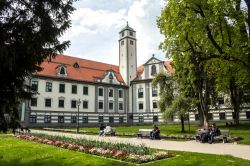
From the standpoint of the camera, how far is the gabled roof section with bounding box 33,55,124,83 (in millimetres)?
50869

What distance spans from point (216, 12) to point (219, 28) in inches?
73.8

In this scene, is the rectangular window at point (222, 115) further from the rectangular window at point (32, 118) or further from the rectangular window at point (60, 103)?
the rectangular window at point (32, 118)

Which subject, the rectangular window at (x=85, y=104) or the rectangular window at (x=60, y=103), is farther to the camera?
the rectangular window at (x=85, y=104)

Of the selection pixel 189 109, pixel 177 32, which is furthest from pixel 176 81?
pixel 177 32

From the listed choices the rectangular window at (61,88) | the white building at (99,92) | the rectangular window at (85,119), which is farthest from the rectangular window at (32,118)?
the rectangular window at (85,119)

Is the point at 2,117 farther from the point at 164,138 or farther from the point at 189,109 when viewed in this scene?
the point at 189,109

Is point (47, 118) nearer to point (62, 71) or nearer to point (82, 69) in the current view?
point (62, 71)

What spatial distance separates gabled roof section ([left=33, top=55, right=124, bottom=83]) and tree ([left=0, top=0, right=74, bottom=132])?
38.6m

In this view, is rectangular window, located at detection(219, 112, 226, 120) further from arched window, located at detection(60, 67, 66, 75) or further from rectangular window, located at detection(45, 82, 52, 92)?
rectangular window, located at detection(45, 82, 52, 92)

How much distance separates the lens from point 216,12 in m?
17.4

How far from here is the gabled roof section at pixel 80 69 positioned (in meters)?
50.9

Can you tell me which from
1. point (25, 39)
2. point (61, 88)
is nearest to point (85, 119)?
point (61, 88)

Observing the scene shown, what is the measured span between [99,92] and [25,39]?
47.0m

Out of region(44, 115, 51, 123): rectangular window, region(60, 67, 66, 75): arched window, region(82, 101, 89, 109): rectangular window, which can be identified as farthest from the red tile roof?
region(44, 115, 51, 123): rectangular window
